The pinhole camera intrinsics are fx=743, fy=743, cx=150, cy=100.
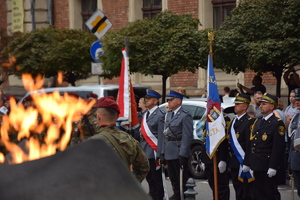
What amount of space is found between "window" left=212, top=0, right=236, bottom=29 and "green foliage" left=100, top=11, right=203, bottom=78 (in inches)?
154

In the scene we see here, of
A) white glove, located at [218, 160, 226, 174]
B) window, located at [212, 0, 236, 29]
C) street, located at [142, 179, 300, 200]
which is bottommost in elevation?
street, located at [142, 179, 300, 200]

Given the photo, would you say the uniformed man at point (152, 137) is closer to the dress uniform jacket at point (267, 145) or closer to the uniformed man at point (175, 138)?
the uniformed man at point (175, 138)

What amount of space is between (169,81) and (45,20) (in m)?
7.43

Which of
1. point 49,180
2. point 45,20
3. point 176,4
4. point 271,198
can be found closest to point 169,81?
point 176,4

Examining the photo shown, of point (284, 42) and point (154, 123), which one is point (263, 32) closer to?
point (284, 42)

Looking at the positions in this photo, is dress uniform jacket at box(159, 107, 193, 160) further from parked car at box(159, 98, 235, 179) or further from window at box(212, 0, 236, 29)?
window at box(212, 0, 236, 29)

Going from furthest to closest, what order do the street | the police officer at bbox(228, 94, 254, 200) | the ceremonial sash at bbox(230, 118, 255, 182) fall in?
the street < the police officer at bbox(228, 94, 254, 200) < the ceremonial sash at bbox(230, 118, 255, 182)

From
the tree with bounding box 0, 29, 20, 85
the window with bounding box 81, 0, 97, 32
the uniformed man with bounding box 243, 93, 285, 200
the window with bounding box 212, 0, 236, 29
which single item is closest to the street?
the uniformed man with bounding box 243, 93, 285, 200

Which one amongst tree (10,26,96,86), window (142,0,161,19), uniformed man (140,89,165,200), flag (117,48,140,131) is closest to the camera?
uniformed man (140,89,165,200)

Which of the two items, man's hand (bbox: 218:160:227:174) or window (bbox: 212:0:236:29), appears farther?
window (bbox: 212:0:236:29)

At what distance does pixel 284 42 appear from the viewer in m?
15.2

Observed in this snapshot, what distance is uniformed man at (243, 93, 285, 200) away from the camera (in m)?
9.31

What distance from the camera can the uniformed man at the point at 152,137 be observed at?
11.2 m

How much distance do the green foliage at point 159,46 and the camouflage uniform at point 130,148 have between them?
11.5 metres
